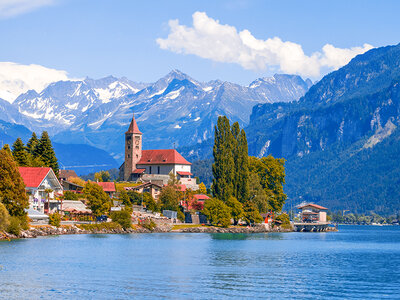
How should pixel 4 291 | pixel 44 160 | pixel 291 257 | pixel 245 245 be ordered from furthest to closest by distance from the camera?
pixel 44 160, pixel 245 245, pixel 291 257, pixel 4 291

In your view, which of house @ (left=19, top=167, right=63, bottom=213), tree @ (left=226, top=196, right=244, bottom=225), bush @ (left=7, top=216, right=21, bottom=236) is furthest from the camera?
tree @ (left=226, top=196, right=244, bottom=225)

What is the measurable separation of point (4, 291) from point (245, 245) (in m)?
58.8

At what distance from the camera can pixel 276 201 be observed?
165750 millimetres

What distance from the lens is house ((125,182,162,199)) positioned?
160 m

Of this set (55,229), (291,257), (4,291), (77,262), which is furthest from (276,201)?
(4,291)

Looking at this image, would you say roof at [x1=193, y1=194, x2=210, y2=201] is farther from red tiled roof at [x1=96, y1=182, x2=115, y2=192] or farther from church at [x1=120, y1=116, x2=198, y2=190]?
red tiled roof at [x1=96, y1=182, x2=115, y2=192]

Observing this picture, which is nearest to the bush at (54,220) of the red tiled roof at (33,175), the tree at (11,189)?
the red tiled roof at (33,175)

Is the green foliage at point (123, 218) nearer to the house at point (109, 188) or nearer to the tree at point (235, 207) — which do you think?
the tree at point (235, 207)

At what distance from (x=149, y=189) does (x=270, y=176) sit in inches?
1123

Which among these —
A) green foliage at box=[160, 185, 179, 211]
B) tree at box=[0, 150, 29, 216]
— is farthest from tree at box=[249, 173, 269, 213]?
tree at box=[0, 150, 29, 216]

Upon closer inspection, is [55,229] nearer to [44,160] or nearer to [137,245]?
[137,245]

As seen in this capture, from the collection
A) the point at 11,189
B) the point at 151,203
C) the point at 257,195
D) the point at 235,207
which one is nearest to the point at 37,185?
the point at 11,189

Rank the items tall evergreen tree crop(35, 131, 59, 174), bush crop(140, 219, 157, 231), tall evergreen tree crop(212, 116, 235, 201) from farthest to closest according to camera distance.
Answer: tall evergreen tree crop(212, 116, 235, 201), tall evergreen tree crop(35, 131, 59, 174), bush crop(140, 219, 157, 231)

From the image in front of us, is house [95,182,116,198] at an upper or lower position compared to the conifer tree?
lower
